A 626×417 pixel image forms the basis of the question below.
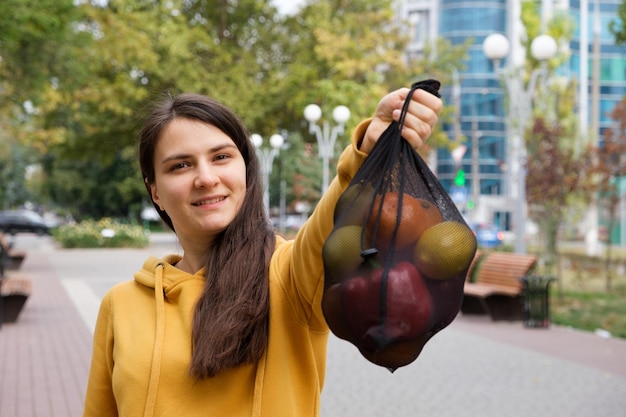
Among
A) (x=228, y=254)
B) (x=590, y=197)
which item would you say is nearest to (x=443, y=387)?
(x=228, y=254)

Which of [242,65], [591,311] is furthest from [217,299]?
[242,65]

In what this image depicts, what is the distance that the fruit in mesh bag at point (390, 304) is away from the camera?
1.29 meters

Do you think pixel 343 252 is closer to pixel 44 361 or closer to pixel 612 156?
pixel 44 361

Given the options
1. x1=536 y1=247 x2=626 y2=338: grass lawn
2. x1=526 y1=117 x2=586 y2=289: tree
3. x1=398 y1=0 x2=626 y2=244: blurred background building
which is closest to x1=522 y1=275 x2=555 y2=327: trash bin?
x1=536 y1=247 x2=626 y2=338: grass lawn

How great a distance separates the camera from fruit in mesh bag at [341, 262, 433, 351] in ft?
4.22

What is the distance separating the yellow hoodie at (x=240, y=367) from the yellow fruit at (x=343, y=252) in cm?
21

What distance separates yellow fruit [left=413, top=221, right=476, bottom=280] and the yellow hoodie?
11.9 inches

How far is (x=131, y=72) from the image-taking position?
2495 cm

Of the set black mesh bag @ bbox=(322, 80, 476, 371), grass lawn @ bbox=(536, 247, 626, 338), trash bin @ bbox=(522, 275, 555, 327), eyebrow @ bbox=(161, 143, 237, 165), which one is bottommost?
grass lawn @ bbox=(536, 247, 626, 338)

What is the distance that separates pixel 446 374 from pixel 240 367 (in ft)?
19.8

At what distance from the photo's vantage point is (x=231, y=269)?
1.76 meters

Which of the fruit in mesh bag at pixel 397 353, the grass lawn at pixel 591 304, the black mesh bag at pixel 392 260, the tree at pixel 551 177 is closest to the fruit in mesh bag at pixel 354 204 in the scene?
the black mesh bag at pixel 392 260

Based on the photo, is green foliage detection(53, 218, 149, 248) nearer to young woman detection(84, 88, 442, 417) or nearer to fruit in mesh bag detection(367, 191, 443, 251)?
young woman detection(84, 88, 442, 417)

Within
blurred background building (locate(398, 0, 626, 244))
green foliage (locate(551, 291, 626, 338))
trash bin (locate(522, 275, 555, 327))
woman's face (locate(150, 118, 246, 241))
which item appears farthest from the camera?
blurred background building (locate(398, 0, 626, 244))
